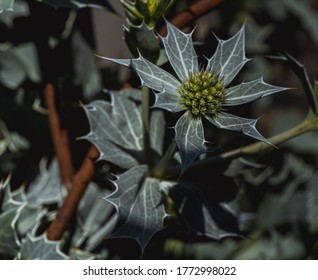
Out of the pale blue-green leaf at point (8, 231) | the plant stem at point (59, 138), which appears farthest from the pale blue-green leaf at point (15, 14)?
the pale blue-green leaf at point (8, 231)

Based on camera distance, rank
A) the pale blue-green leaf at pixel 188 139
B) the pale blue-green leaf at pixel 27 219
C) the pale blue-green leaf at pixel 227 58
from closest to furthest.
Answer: the pale blue-green leaf at pixel 188 139 < the pale blue-green leaf at pixel 227 58 < the pale blue-green leaf at pixel 27 219

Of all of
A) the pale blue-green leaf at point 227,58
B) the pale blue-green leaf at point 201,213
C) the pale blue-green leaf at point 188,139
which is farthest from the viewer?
the pale blue-green leaf at point 201,213

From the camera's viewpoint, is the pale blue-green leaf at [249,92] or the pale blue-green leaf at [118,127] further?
the pale blue-green leaf at [118,127]

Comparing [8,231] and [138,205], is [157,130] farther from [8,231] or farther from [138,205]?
[8,231]

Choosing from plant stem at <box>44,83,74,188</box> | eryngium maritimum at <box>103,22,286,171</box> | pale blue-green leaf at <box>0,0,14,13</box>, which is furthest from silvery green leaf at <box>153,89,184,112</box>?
plant stem at <box>44,83,74,188</box>

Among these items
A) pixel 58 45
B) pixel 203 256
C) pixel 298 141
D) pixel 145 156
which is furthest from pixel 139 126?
pixel 298 141

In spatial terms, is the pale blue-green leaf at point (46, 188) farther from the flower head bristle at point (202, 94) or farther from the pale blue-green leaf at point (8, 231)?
the flower head bristle at point (202, 94)

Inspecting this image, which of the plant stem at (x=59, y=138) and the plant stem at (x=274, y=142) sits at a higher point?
the plant stem at (x=274, y=142)

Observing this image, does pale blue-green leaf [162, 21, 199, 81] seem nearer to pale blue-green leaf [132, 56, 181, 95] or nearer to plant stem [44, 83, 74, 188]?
pale blue-green leaf [132, 56, 181, 95]
